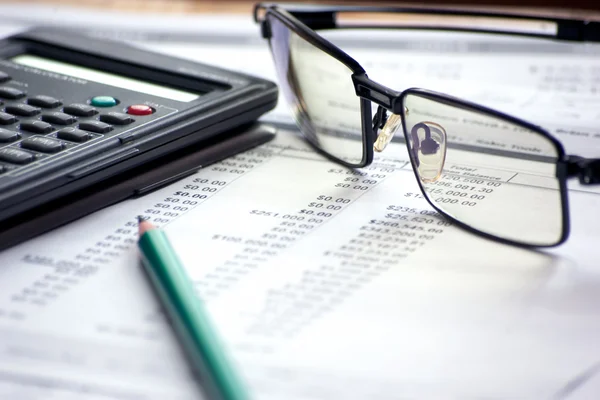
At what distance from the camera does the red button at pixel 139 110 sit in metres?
0.49

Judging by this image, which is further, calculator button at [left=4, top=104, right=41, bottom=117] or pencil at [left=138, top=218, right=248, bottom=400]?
calculator button at [left=4, top=104, right=41, bottom=117]

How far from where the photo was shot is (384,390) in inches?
12.1

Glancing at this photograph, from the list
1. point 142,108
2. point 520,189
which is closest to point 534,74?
point 520,189

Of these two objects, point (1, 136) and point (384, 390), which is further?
point (1, 136)

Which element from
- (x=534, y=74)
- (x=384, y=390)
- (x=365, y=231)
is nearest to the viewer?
(x=384, y=390)

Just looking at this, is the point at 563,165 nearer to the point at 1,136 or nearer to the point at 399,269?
the point at 399,269

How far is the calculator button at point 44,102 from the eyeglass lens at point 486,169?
22cm

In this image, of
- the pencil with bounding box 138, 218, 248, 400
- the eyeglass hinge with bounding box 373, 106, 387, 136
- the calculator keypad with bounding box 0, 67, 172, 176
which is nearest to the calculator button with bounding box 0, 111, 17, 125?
the calculator keypad with bounding box 0, 67, 172, 176

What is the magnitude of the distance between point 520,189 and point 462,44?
0.35 metres

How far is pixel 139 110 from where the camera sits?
0.49 metres

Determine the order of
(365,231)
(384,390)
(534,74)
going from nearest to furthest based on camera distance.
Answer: (384,390) < (365,231) < (534,74)

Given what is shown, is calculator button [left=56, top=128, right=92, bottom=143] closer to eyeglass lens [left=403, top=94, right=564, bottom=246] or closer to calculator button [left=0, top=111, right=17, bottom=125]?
calculator button [left=0, top=111, right=17, bottom=125]

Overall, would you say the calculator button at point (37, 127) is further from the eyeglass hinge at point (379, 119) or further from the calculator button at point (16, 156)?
the eyeglass hinge at point (379, 119)

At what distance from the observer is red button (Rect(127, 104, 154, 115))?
489mm
